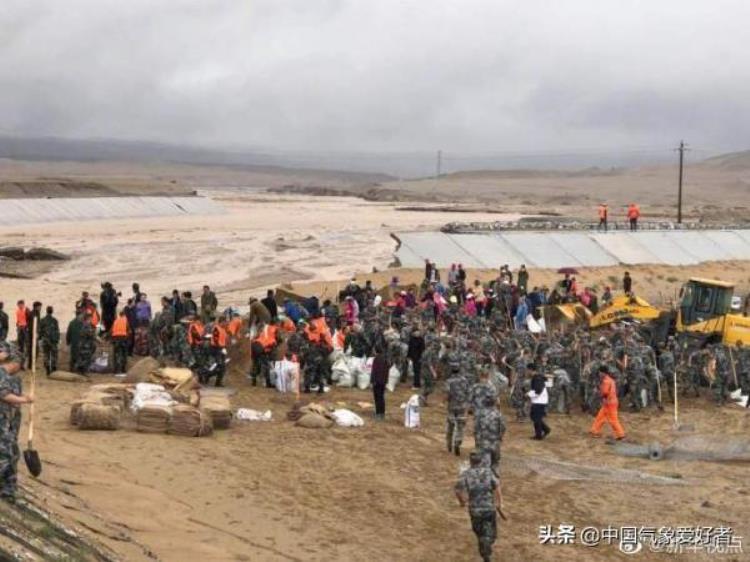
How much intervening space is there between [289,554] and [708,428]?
9.05 metres

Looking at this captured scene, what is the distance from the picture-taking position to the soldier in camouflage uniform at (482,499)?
376 inches

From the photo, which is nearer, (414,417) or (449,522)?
(449,522)

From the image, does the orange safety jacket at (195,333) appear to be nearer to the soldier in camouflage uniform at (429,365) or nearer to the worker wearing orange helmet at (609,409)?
the soldier in camouflage uniform at (429,365)

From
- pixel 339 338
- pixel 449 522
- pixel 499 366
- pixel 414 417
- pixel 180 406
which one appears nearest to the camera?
pixel 449 522

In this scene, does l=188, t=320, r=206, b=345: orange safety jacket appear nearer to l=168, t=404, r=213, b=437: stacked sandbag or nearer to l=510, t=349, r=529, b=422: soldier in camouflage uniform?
l=168, t=404, r=213, b=437: stacked sandbag

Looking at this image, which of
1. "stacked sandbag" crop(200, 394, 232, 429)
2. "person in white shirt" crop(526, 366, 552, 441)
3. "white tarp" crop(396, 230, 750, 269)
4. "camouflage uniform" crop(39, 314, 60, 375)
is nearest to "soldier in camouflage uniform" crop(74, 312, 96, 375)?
"camouflage uniform" crop(39, 314, 60, 375)

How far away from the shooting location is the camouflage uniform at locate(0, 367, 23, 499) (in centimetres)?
880

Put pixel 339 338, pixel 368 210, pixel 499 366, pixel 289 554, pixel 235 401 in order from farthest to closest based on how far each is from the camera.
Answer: pixel 368 210, pixel 339 338, pixel 499 366, pixel 235 401, pixel 289 554

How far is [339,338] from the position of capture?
788 inches

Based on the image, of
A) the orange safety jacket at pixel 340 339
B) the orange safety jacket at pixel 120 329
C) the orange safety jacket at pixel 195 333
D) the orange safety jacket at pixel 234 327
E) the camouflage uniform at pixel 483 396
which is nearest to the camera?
the camouflage uniform at pixel 483 396

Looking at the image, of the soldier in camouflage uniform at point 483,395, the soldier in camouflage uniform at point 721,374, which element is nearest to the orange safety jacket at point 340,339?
the soldier in camouflage uniform at point 721,374

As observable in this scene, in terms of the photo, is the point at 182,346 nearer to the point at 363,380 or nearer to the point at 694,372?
the point at 363,380

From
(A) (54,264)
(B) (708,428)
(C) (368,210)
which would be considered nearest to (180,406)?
(B) (708,428)

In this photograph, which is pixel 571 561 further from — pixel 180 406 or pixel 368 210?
pixel 368 210
